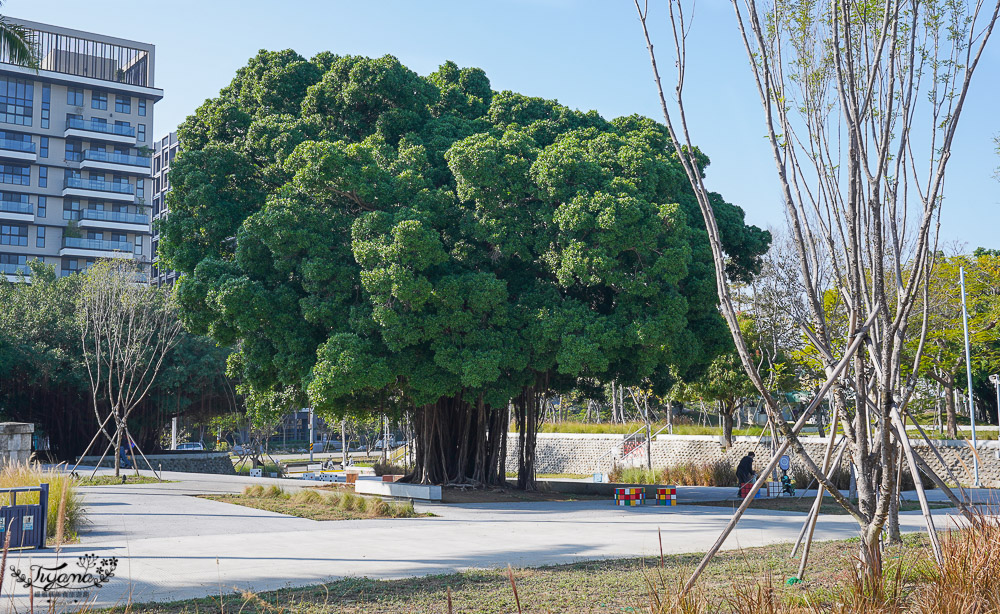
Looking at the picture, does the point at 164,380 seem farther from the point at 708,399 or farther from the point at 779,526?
the point at 779,526

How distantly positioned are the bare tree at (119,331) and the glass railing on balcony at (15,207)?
36.0m

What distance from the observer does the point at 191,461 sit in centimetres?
3728

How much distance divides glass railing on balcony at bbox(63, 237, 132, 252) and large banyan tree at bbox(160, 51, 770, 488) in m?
53.3

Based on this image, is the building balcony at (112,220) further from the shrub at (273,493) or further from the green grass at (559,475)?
the shrub at (273,493)

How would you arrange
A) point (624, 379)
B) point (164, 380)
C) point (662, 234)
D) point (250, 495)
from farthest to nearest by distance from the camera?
point (164, 380)
point (624, 379)
point (250, 495)
point (662, 234)

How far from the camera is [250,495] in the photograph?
19219 millimetres

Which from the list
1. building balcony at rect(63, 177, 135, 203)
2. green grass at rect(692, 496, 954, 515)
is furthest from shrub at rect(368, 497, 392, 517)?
building balcony at rect(63, 177, 135, 203)

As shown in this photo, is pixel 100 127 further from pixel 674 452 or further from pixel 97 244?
pixel 674 452

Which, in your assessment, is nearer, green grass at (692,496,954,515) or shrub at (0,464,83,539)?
shrub at (0,464,83,539)

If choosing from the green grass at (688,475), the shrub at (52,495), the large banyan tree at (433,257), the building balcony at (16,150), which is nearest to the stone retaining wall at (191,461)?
the large banyan tree at (433,257)

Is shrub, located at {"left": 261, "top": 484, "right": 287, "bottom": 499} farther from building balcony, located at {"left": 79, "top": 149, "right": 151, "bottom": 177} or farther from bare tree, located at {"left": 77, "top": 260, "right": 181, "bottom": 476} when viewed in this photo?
building balcony, located at {"left": 79, "top": 149, "right": 151, "bottom": 177}

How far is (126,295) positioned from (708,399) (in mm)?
22042

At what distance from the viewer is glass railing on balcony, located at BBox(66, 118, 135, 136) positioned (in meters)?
68.6

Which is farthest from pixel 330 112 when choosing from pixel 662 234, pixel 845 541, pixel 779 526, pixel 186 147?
pixel 845 541
